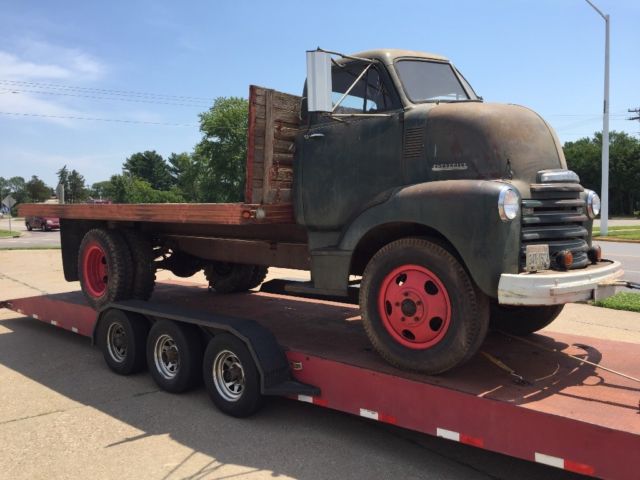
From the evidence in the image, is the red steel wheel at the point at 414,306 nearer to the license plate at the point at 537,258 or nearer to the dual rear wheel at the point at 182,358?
the license plate at the point at 537,258

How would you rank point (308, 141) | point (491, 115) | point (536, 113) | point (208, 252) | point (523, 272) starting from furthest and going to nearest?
point (208, 252) < point (308, 141) < point (536, 113) < point (491, 115) < point (523, 272)

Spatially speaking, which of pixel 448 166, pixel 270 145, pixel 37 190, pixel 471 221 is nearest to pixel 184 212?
pixel 270 145

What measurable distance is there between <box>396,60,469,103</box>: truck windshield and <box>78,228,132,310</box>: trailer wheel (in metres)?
3.75

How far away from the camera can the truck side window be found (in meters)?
4.32

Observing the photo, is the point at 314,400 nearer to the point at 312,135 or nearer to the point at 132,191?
the point at 312,135

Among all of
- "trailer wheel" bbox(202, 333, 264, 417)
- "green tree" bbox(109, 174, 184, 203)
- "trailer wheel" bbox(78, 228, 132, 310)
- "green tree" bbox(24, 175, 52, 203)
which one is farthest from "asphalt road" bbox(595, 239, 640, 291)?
"green tree" bbox(24, 175, 52, 203)

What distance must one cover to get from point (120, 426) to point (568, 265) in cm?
345

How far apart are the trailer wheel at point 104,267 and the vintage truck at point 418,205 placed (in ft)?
4.15

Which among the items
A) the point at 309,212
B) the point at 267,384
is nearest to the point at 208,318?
the point at 267,384

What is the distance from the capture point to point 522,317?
467 centimetres

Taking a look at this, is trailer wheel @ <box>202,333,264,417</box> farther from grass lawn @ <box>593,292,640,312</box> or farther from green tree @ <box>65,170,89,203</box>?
green tree @ <box>65,170,89,203</box>

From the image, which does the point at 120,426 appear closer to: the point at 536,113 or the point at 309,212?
the point at 309,212

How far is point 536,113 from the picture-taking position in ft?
13.3

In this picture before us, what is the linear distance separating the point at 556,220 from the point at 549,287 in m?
0.64
